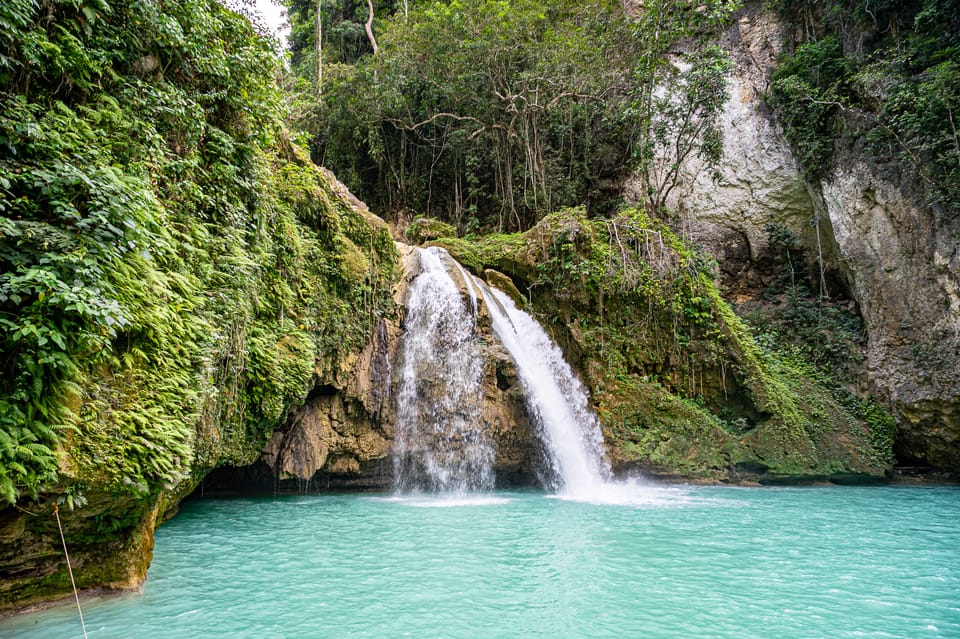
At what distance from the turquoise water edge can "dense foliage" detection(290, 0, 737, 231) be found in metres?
10.0

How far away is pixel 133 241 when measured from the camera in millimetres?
3705

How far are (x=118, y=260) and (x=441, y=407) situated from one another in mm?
6200

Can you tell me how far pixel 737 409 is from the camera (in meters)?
10.7

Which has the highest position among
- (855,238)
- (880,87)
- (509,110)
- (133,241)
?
(509,110)

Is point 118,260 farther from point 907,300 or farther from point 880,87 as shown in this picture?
point 880,87

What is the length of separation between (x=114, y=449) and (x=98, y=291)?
1068mm

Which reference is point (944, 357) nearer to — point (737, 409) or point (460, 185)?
point (737, 409)

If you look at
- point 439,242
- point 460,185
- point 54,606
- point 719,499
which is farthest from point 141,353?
point 460,185

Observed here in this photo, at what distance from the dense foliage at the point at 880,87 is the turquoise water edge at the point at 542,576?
290 inches

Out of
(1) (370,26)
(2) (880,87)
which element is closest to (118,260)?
(2) (880,87)

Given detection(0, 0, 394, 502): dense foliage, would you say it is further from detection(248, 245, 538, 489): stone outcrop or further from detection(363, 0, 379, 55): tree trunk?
detection(363, 0, 379, 55): tree trunk

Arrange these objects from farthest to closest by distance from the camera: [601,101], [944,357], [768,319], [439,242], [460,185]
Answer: [460,185] < [601,101] < [768,319] < [439,242] < [944,357]

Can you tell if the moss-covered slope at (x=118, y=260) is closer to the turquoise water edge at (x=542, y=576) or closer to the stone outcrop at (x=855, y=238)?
the turquoise water edge at (x=542, y=576)

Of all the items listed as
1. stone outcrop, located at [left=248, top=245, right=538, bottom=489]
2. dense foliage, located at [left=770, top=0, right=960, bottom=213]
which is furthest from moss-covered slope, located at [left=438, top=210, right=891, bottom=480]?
dense foliage, located at [left=770, top=0, right=960, bottom=213]
